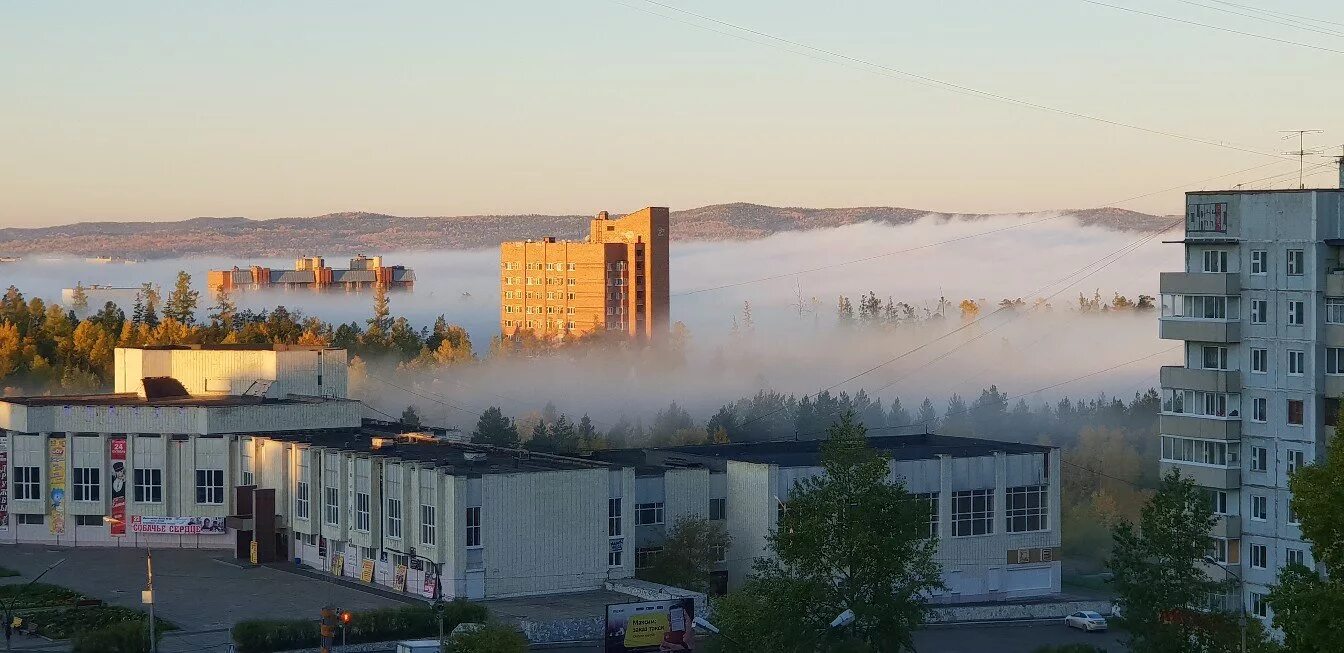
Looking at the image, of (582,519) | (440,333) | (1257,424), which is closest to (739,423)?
(440,333)

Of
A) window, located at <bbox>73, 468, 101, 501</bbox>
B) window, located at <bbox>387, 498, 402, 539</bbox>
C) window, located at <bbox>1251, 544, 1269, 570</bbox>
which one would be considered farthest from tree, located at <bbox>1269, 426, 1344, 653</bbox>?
window, located at <bbox>73, 468, 101, 501</bbox>

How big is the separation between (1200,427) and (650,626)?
18.9 meters

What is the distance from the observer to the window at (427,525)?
69.2 meters

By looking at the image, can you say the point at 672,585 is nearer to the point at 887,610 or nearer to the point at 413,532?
the point at 413,532

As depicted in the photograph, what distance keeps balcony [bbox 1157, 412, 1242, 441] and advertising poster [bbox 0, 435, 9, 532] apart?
51642mm

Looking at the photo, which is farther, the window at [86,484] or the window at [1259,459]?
the window at [86,484]

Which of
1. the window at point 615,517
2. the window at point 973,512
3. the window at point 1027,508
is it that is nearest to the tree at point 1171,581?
the window at point 973,512

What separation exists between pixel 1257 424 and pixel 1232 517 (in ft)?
10.0

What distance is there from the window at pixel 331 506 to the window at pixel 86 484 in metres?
14.8

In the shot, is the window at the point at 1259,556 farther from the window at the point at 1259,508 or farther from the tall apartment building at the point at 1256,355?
the window at the point at 1259,508

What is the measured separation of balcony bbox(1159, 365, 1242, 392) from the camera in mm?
62250

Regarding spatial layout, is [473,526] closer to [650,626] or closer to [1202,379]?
[650,626]

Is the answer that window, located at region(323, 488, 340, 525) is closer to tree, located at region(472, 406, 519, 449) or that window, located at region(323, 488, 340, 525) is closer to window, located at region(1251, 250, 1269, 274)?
window, located at region(1251, 250, 1269, 274)

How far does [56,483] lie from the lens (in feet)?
285
